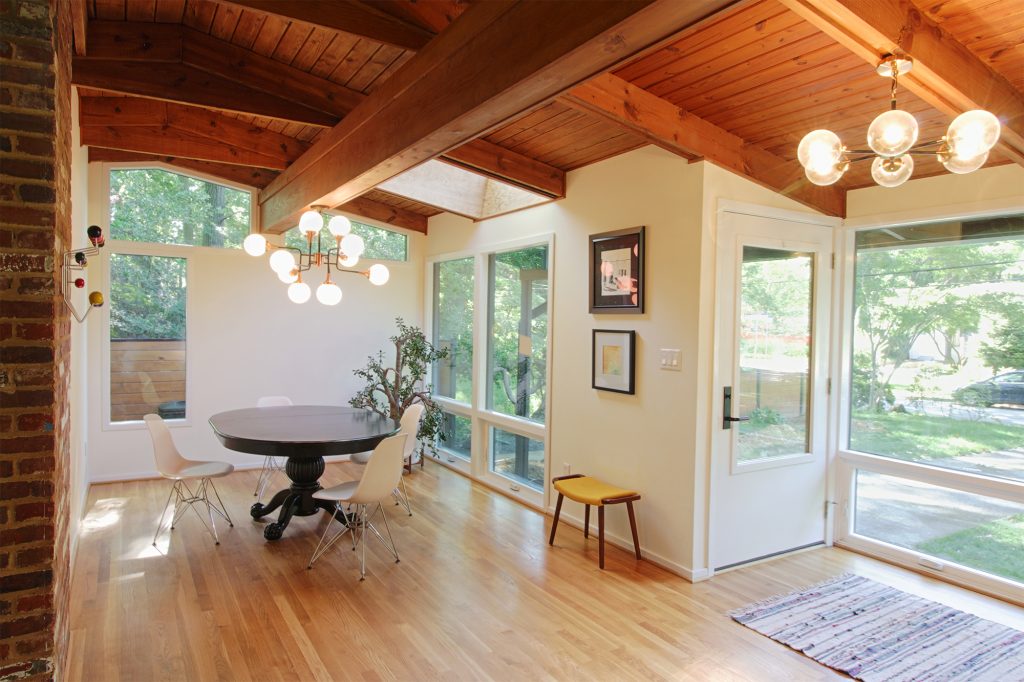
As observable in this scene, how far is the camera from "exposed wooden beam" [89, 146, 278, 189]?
209 inches

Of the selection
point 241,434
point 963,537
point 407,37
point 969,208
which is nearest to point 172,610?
point 241,434

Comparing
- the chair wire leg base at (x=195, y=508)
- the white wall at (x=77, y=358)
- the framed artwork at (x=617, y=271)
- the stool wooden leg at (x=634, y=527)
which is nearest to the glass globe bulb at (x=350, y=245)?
the white wall at (x=77, y=358)

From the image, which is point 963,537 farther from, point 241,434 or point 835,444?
point 241,434

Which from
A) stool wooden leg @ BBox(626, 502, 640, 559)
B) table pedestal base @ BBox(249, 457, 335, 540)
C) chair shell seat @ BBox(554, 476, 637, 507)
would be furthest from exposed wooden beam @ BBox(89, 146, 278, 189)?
stool wooden leg @ BBox(626, 502, 640, 559)

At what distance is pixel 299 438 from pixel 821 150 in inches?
121

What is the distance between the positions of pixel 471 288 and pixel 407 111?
312 centimetres

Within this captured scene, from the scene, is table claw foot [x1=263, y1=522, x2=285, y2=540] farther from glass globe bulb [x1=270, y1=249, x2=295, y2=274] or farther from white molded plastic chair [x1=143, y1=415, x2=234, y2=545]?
glass globe bulb [x1=270, y1=249, x2=295, y2=274]

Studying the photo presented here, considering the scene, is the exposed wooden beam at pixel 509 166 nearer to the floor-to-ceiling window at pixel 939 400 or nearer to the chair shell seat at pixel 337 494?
the floor-to-ceiling window at pixel 939 400

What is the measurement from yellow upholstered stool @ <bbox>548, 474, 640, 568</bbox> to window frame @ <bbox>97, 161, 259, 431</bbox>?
3.72 m

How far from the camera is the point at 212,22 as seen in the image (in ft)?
11.7

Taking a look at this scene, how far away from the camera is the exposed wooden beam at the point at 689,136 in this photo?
301 centimetres

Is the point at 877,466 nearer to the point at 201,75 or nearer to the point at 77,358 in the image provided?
the point at 201,75

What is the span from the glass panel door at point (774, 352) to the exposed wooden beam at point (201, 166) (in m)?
4.43

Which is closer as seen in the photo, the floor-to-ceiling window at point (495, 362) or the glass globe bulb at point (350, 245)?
the glass globe bulb at point (350, 245)
